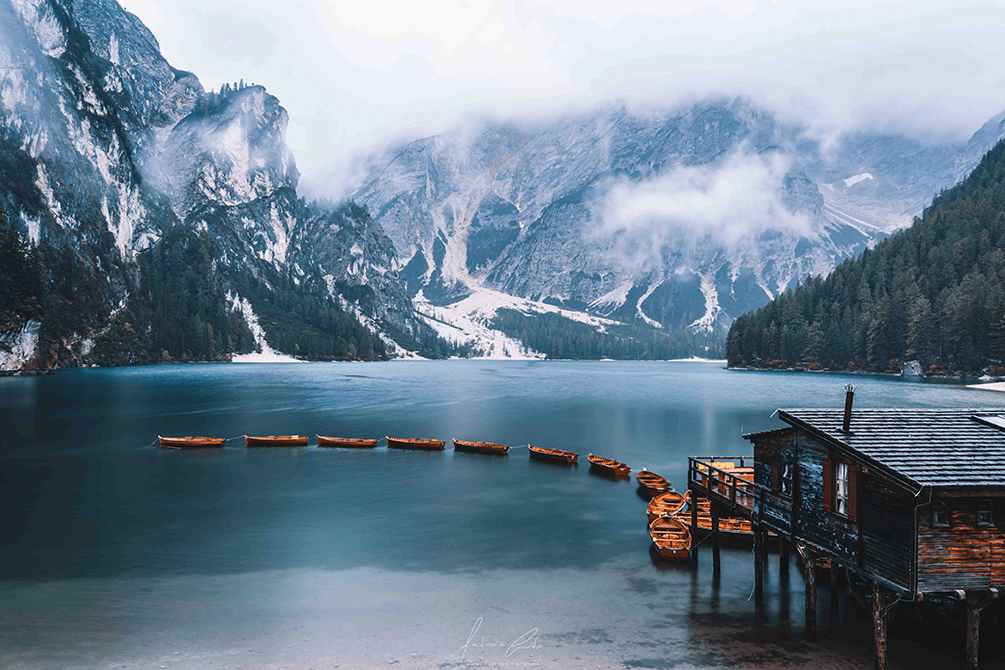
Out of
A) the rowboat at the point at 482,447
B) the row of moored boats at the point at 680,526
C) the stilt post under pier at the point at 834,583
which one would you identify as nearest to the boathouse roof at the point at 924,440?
the stilt post under pier at the point at 834,583

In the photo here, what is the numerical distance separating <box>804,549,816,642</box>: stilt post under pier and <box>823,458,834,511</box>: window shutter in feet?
8.39

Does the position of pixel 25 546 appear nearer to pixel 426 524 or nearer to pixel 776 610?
pixel 426 524

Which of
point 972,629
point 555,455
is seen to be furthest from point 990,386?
point 972,629

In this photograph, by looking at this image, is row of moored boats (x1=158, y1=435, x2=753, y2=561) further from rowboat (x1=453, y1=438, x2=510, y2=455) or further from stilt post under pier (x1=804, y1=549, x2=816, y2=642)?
stilt post under pier (x1=804, y1=549, x2=816, y2=642)

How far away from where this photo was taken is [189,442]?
8731 centimetres

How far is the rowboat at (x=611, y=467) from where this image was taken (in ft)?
233

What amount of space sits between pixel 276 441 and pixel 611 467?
51149 mm

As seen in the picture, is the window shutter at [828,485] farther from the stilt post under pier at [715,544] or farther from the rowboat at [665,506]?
the rowboat at [665,506]

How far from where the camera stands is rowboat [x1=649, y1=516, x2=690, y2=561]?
129ft

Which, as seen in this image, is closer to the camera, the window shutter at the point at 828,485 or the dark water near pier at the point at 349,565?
the window shutter at the point at 828,485

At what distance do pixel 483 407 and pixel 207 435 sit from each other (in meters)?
65.9

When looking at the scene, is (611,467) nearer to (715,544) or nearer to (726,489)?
(715,544)

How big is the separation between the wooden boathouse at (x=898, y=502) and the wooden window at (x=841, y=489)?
0.05 meters

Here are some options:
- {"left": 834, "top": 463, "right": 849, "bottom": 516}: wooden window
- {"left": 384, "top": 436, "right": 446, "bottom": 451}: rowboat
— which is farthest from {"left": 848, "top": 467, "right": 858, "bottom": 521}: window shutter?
{"left": 384, "top": 436, "right": 446, "bottom": 451}: rowboat
